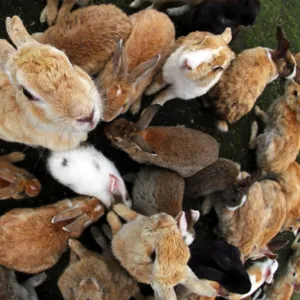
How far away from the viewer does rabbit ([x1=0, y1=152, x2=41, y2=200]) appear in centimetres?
288

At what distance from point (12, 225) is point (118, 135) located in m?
1.06

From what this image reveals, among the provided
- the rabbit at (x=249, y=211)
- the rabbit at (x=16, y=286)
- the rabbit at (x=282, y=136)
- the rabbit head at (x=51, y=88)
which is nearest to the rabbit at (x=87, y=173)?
the rabbit head at (x=51, y=88)

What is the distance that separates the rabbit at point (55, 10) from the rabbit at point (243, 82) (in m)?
1.41

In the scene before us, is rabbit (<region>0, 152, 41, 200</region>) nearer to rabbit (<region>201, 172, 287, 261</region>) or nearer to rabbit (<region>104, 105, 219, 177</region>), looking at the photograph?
rabbit (<region>104, 105, 219, 177</region>)

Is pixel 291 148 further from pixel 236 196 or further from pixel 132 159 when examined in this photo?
pixel 132 159

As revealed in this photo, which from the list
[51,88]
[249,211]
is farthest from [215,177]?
[51,88]

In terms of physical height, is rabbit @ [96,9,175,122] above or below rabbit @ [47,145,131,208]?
above

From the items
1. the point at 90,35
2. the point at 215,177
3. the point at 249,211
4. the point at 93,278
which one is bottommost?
the point at 249,211

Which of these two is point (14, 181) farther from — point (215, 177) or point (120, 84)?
point (215, 177)

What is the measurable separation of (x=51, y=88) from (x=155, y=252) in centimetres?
130

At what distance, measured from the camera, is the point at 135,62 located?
121 inches

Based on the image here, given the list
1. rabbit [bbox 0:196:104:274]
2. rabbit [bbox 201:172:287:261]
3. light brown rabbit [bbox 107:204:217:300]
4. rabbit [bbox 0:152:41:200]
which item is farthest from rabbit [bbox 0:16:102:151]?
rabbit [bbox 201:172:287:261]

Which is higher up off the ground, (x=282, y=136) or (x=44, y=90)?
(x=44, y=90)

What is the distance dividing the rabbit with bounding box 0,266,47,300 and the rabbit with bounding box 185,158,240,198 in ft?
4.92
